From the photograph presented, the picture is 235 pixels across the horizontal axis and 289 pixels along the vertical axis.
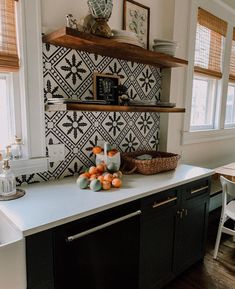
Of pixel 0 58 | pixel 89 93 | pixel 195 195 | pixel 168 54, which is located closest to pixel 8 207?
pixel 0 58

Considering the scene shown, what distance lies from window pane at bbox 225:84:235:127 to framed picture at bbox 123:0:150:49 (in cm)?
190

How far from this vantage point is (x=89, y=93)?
1842 mm

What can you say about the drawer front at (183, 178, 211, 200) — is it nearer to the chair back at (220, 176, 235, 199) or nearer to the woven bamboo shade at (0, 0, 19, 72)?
the chair back at (220, 176, 235, 199)

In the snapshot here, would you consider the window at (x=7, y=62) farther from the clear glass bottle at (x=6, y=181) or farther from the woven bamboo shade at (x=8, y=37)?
the clear glass bottle at (x=6, y=181)

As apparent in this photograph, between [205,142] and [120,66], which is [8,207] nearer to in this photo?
[120,66]

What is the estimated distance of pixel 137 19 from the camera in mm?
2059

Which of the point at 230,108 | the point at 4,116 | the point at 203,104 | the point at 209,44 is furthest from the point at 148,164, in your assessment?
the point at 230,108

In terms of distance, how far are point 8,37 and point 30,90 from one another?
13.0 inches

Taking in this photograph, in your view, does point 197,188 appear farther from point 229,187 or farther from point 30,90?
point 30,90

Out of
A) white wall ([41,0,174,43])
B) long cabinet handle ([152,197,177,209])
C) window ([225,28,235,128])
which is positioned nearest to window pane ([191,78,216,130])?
window ([225,28,235,128])

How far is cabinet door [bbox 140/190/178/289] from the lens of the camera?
1559mm

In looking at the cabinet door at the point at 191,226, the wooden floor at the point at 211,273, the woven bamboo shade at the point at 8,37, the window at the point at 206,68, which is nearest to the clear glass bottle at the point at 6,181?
the woven bamboo shade at the point at 8,37

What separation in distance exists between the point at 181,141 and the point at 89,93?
122 centimetres

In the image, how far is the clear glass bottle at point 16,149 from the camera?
61.9 inches
